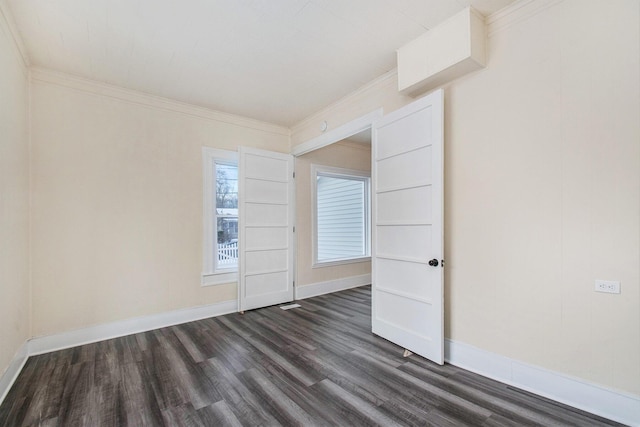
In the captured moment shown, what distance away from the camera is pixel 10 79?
2.41 m

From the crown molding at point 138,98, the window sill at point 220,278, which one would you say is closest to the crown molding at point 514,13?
the crown molding at point 138,98

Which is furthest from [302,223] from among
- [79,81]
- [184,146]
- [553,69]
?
[553,69]

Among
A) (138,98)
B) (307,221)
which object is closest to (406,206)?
(307,221)

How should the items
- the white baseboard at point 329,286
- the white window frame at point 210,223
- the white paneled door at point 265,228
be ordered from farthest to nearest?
the white baseboard at point 329,286
the white paneled door at point 265,228
the white window frame at point 210,223

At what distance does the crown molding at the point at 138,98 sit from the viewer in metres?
3.08

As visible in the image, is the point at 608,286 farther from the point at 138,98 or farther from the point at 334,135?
the point at 138,98

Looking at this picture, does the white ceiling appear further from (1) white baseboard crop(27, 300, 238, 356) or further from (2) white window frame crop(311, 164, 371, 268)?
(1) white baseboard crop(27, 300, 238, 356)

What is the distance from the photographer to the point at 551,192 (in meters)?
2.07

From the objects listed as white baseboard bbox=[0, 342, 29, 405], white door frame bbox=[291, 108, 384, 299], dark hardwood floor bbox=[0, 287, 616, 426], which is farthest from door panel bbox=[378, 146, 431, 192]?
white baseboard bbox=[0, 342, 29, 405]

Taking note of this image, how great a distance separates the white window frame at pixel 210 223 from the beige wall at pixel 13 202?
1.76m

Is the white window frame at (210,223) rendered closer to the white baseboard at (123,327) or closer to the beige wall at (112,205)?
the beige wall at (112,205)

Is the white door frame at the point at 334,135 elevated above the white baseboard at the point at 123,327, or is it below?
above

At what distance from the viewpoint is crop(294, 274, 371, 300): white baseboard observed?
16.1 feet

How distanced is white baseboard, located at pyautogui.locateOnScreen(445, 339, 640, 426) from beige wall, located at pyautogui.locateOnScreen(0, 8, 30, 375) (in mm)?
3685
